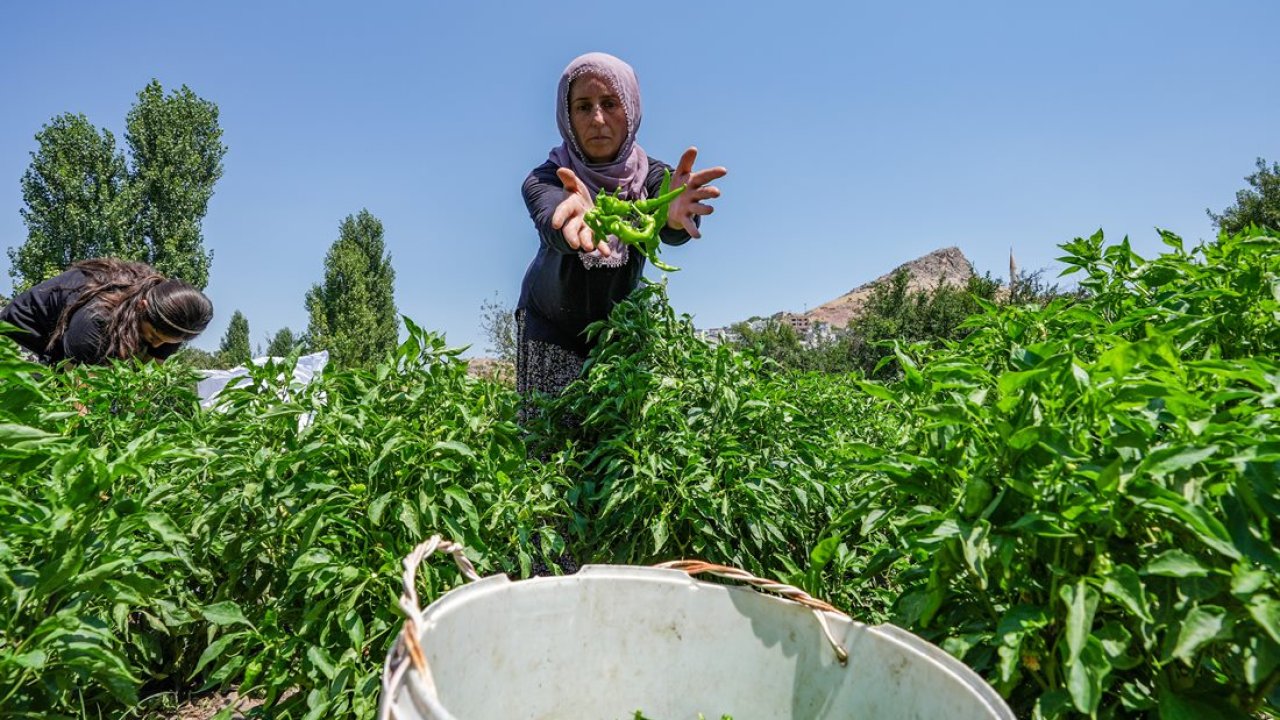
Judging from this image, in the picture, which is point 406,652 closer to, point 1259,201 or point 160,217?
point 160,217

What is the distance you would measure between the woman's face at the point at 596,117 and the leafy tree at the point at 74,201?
23.5 metres

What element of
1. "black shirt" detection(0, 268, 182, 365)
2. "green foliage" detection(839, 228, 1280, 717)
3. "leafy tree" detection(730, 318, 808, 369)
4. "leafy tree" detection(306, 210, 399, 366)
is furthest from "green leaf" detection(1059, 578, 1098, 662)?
"leafy tree" detection(306, 210, 399, 366)

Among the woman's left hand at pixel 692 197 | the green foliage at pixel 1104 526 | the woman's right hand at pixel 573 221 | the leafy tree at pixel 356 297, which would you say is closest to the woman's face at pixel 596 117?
the woman's left hand at pixel 692 197

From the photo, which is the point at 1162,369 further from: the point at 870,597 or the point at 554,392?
the point at 554,392

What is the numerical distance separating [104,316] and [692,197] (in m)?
3.11

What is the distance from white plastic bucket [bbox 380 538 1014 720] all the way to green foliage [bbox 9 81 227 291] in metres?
23.7

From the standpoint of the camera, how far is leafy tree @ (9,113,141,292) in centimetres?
2089

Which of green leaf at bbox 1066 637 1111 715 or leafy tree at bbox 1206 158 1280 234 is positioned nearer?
green leaf at bbox 1066 637 1111 715

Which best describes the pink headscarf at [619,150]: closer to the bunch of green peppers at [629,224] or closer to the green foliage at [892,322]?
the bunch of green peppers at [629,224]

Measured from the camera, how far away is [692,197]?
7.68 feet

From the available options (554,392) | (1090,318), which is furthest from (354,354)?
(1090,318)

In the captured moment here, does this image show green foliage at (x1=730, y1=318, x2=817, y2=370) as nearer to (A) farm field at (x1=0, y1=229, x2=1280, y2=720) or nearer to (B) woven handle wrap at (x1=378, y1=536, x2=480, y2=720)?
(A) farm field at (x1=0, y1=229, x2=1280, y2=720)

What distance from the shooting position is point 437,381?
1906 millimetres

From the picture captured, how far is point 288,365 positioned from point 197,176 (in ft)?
84.2
